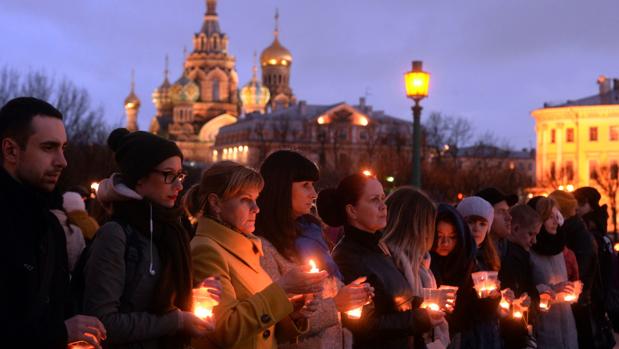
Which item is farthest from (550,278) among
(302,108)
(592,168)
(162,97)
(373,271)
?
(162,97)

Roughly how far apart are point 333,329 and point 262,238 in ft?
1.96

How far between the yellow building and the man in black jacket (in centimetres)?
6949

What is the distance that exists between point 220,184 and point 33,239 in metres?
1.38

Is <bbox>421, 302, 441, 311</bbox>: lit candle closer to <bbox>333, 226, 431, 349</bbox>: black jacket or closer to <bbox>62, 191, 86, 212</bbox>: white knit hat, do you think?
<bbox>333, 226, 431, 349</bbox>: black jacket

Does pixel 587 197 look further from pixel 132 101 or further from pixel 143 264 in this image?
pixel 132 101

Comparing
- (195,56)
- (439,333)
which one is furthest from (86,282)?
(195,56)

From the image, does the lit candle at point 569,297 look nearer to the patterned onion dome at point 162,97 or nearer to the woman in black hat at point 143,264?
the woman in black hat at point 143,264

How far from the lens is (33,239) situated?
421cm

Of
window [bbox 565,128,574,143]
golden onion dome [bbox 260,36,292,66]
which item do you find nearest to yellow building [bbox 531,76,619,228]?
window [bbox 565,128,574,143]

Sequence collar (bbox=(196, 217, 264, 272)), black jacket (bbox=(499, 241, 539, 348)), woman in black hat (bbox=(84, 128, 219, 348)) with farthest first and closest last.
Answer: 1. black jacket (bbox=(499, 241, 539, 348))
2. collar (bbox=(196, 217, 264, 272))
3. woman in black hat (bbox=(84, 128, 219, 348))

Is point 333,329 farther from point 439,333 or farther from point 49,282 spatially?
point 49,282

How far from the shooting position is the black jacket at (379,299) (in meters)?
6.39

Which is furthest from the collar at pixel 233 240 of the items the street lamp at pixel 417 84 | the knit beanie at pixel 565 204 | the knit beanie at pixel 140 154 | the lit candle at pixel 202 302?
the street lamp at pixel 417 84

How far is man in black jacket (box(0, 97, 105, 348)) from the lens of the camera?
408 centimetres
